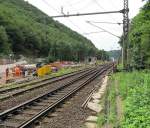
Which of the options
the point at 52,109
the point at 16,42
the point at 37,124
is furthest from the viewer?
the point at 16,42

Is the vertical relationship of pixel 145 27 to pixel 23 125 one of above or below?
above

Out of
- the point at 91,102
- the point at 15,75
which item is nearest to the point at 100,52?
the point at 15,75

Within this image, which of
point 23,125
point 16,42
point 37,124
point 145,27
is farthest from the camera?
point 16,42

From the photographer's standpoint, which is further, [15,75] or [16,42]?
[16,42]

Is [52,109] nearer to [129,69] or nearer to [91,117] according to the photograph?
[91,117]

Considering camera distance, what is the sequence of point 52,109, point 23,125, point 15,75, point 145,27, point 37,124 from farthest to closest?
point 15,75 < point 145,27 < point 52,109 < point 37,124 < point 23,125

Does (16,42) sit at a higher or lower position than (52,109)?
higher

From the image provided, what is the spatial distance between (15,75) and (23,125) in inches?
1143

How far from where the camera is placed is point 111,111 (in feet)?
44.4

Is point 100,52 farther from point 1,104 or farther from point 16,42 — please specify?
point 1,104

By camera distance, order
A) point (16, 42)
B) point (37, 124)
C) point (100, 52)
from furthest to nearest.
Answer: point (100, 52)
point (16, 42)
point (37, 124)

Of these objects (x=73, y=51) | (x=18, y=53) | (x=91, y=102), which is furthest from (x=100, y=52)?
(x=91, y=102)

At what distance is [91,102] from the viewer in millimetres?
18156

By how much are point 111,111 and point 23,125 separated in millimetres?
3526
